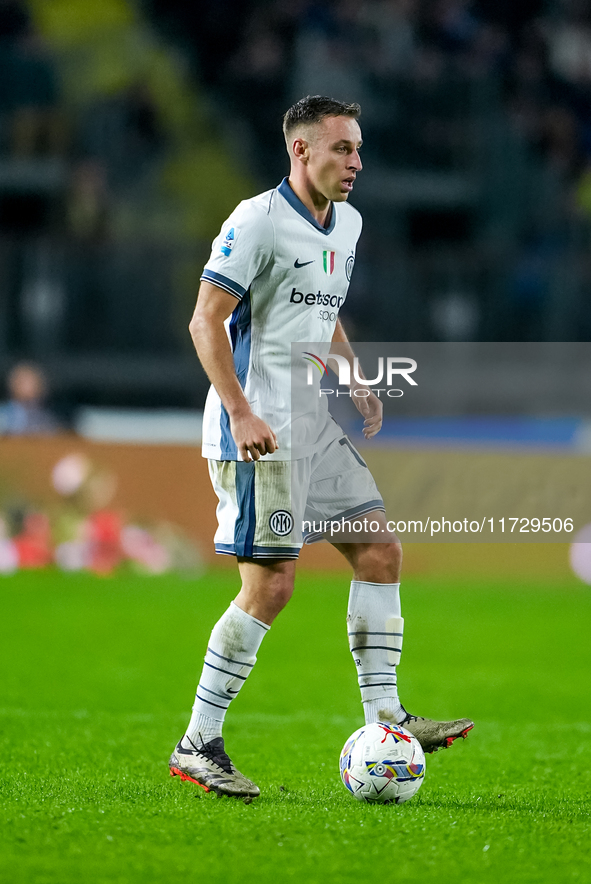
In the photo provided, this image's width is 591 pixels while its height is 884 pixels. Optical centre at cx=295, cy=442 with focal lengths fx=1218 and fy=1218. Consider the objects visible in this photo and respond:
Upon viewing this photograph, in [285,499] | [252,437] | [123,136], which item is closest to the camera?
[252,437]

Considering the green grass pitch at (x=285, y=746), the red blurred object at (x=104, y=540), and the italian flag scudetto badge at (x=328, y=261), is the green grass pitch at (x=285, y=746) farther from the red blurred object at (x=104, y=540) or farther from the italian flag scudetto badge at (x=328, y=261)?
the italian flag scudetto badge at (x=328, y=261)

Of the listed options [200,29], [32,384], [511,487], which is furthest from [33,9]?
[511,487]

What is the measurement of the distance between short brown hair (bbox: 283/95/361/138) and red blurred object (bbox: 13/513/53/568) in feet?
25.6

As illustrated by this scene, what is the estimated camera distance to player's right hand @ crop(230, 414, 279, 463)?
362 cm

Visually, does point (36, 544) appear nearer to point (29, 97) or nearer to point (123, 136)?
point (123, 136)

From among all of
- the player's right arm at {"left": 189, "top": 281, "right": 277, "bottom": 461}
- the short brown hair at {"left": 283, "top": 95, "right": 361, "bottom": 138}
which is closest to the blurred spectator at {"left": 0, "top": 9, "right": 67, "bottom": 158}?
the short brown hair at {"left": 283, "top": 95, "right": 361, "bottom": 138}

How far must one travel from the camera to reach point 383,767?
12.3 ft

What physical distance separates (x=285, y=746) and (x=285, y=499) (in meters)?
1.48

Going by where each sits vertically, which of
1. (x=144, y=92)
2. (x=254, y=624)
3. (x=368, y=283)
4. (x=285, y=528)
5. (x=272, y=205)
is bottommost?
(x=254, y=624)

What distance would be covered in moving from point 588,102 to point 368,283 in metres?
6.28

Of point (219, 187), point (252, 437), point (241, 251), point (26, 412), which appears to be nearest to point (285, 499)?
point (252, 437)

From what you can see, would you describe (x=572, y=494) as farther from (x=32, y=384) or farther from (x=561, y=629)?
(x=32, y=384)

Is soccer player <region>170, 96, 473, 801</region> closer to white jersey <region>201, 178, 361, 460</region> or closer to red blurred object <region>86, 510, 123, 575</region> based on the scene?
white jersey <region>201, 178, 361, 460</region>

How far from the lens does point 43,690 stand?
6.15 m
